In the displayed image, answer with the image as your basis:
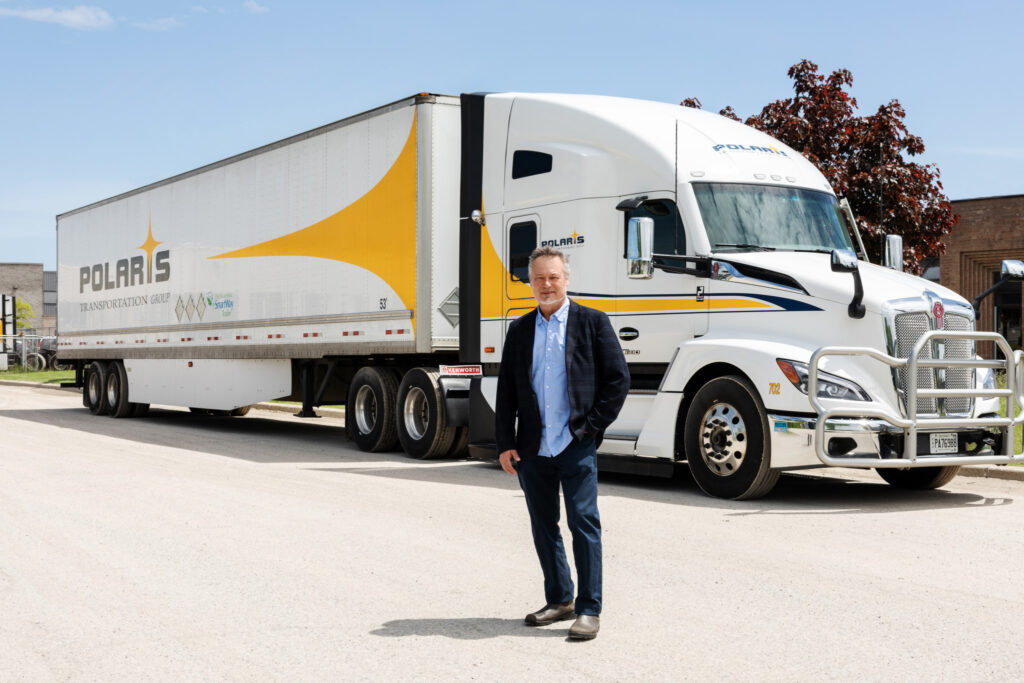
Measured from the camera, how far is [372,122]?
14789 millimetres

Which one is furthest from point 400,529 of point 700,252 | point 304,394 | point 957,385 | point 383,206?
point 304,394

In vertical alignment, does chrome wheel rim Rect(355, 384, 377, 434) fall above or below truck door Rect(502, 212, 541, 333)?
below

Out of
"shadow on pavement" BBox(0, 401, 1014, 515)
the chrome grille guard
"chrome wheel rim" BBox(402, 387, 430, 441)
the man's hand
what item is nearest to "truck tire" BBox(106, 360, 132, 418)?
"shadow on pavement" BBox(0, 401, 1014, 515)

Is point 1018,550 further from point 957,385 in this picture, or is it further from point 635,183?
point 635,183

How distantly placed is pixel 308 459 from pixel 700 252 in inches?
229

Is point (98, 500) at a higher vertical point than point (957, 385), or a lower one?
lower

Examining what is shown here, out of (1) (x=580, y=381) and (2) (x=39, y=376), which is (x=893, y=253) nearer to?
(1) (x=580, y=381)

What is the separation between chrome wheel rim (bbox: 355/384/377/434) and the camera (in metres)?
15.3

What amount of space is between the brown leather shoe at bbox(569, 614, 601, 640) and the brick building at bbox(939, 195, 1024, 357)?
92.2ft

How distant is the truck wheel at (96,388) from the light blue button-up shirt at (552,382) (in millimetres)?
19685

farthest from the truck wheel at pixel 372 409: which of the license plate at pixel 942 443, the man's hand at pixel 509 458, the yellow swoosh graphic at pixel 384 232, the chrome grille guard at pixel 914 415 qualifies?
the man's hand at pixel 509 458

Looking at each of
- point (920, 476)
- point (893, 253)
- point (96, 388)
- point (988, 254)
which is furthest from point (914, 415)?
point (988, 254)

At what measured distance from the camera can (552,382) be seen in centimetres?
554

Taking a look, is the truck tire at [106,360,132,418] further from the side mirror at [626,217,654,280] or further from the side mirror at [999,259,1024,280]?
the side mirror at [999,259,1024,280]
